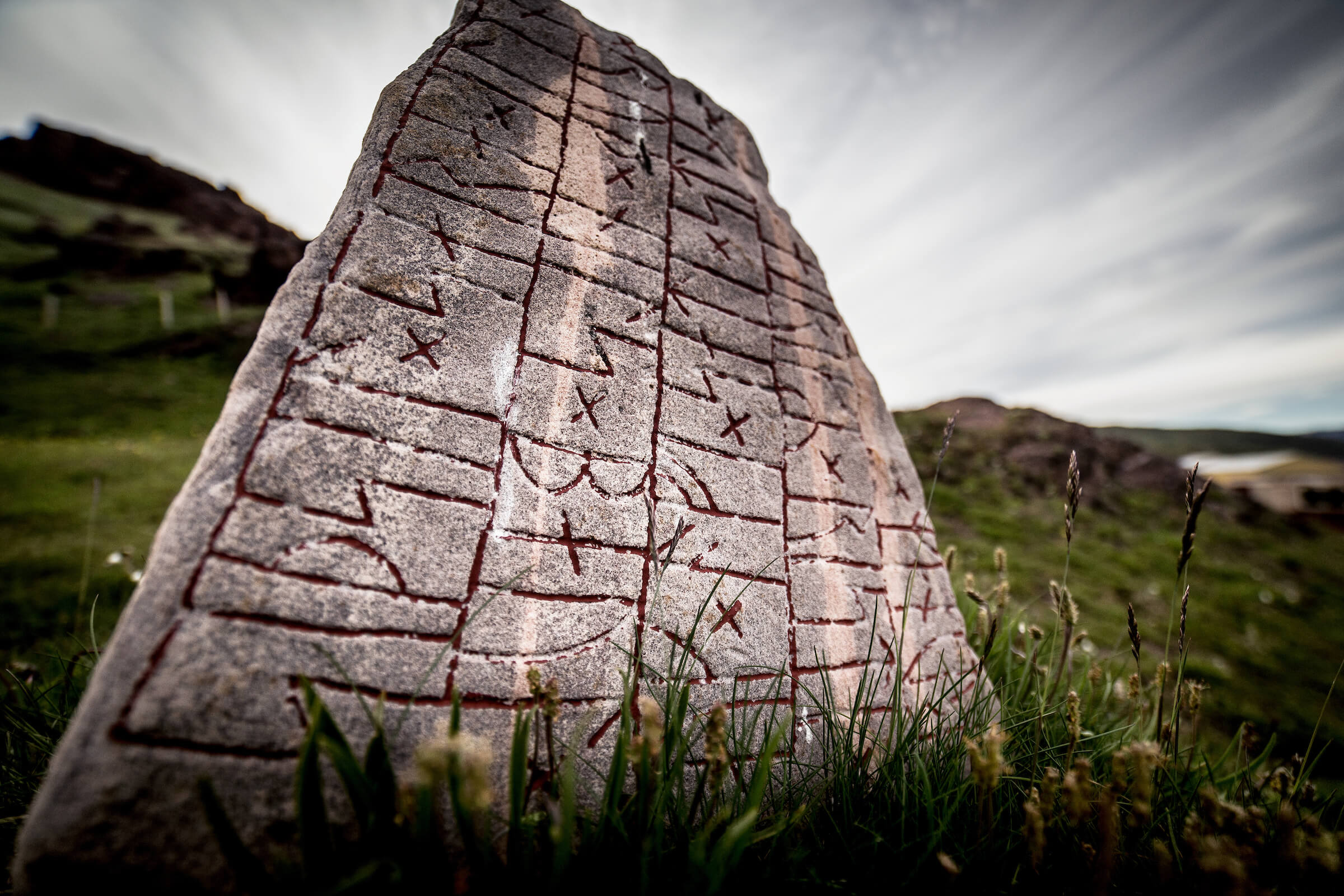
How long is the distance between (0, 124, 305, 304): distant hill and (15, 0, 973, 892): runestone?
1463 cm

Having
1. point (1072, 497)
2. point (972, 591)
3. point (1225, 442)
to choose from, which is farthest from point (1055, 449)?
point (1225, 442)

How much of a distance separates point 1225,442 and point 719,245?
51.8m

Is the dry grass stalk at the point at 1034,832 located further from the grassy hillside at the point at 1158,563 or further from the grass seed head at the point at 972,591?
the grassy hillside at the point at 1158,563

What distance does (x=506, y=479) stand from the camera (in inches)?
49.1

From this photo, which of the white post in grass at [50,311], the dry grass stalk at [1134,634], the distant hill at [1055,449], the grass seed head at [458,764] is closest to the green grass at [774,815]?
the grass seed head at [458,764]

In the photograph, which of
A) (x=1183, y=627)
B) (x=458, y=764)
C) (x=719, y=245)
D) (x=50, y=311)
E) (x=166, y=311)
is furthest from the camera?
(x=166, y=311)

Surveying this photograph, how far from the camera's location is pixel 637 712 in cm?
122

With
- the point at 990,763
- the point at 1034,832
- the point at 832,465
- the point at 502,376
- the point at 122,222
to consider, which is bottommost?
the point at 1034,832

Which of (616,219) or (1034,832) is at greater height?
(616,219)

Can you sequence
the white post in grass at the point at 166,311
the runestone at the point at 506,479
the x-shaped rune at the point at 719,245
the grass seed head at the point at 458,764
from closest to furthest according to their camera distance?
the grass seed head at the point at 458,764
the runestone at the point at 506,479
the x-shaped rune at the point at 719,245
the white post in grass at the point at 166,311

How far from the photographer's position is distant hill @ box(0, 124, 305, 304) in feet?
69.3

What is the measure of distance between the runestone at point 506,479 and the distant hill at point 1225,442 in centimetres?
3741

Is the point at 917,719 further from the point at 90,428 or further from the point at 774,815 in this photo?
the point at 90,428

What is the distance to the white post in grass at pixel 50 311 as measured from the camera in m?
14.5
